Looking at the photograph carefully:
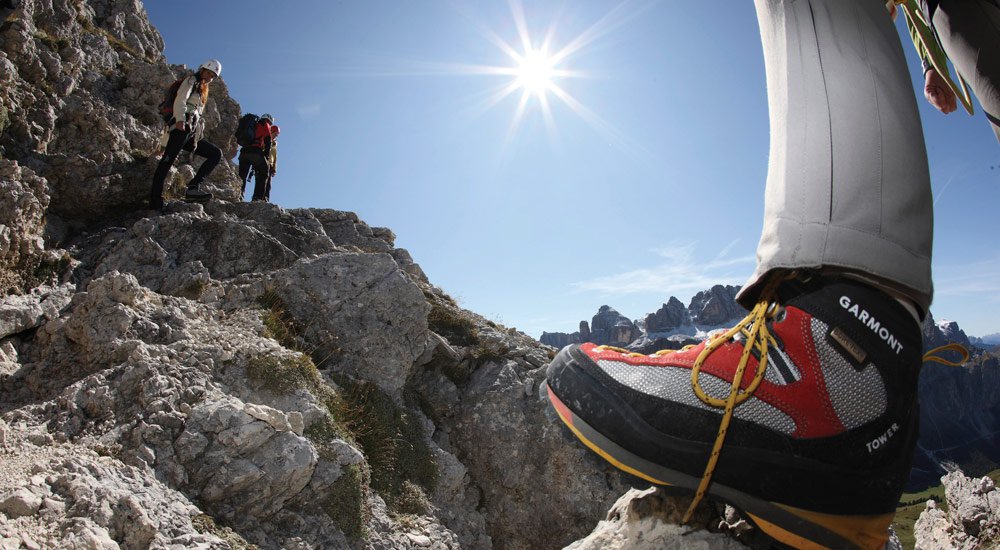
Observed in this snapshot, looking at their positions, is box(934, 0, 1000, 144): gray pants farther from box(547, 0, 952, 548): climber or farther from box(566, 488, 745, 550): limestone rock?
box(566, 488, 745, 550): limestone rock

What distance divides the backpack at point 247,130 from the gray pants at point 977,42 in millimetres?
16787

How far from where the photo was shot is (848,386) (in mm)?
1648

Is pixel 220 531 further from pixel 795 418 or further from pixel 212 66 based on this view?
pixel 212 66

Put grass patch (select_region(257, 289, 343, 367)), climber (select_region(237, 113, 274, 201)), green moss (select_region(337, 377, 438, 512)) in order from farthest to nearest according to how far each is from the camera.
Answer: climber (select_region(237, 113, 274, 201)), grass patch (select_region(257, 289, 343, 367)), green moss (select_region(337, 377, 438, 512))

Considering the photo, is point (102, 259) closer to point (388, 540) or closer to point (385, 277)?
point (385, 277)

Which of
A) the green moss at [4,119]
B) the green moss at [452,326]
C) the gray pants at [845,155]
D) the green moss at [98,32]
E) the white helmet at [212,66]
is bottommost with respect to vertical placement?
the gray pants at [845,155]

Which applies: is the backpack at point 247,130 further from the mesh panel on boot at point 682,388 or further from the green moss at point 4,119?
the mesh panel on boot at point 682,388

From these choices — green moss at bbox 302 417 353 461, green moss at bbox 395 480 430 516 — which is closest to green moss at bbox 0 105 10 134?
green moss at bbox 302 417 353 461

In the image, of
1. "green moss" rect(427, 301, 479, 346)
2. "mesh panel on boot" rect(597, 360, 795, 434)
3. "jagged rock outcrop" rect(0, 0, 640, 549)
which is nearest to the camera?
"mesh panel on boot" rect(597, 360, 795, 434)

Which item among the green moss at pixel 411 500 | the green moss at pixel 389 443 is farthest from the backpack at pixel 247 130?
the green moss at pixel 411 500

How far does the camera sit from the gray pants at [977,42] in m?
2.43

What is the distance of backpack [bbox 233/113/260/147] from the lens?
15.3 m

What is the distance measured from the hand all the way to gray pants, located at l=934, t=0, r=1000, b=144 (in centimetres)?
92

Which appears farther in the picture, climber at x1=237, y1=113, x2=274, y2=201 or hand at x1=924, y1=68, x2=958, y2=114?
climber at x1=237, y1=113, x2=274, y2=201
